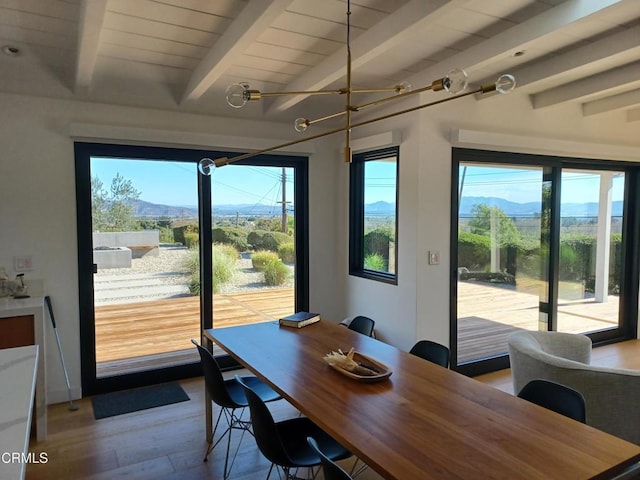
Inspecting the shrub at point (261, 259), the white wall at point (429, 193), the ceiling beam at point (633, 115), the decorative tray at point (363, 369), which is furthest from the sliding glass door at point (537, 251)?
the decorative tray at point (363, 369)

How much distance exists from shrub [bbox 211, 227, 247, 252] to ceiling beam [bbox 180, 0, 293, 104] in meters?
1.31

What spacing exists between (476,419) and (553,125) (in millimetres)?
3647

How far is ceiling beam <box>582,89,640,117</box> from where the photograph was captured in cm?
400

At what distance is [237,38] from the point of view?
2.52 m

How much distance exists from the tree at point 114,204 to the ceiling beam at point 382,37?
5.66 feet

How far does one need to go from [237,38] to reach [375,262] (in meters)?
2.52

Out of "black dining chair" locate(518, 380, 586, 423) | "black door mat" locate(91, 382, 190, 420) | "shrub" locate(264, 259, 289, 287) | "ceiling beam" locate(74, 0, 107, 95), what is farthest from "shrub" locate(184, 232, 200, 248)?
"black dining chair" locate(518, 380, 586, 423)

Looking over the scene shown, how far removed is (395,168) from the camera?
4090 millimetres

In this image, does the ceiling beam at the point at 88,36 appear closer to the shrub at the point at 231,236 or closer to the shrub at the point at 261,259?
the shrub at the point at 231,236

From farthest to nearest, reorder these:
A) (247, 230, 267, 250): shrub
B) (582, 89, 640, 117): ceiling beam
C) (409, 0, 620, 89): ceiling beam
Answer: (247, 230, 267, 250): shrub
(582, 89, 640, 117): ceiling beam
(409, 0, 620, 89): ceiling beam

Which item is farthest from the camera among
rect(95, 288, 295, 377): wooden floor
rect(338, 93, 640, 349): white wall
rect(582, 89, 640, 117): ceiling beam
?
rect(582, 89, 640, 117): ceiling beam

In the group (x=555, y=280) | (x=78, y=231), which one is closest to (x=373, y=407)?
(x=78, y=231)

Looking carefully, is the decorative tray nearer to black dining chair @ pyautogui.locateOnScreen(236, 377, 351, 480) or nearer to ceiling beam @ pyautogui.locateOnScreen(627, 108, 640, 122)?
black dining chair @ pyautogui.locateOnScreen(236, 377, 351, 480)

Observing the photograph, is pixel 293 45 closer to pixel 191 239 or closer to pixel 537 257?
pixel 191 239
